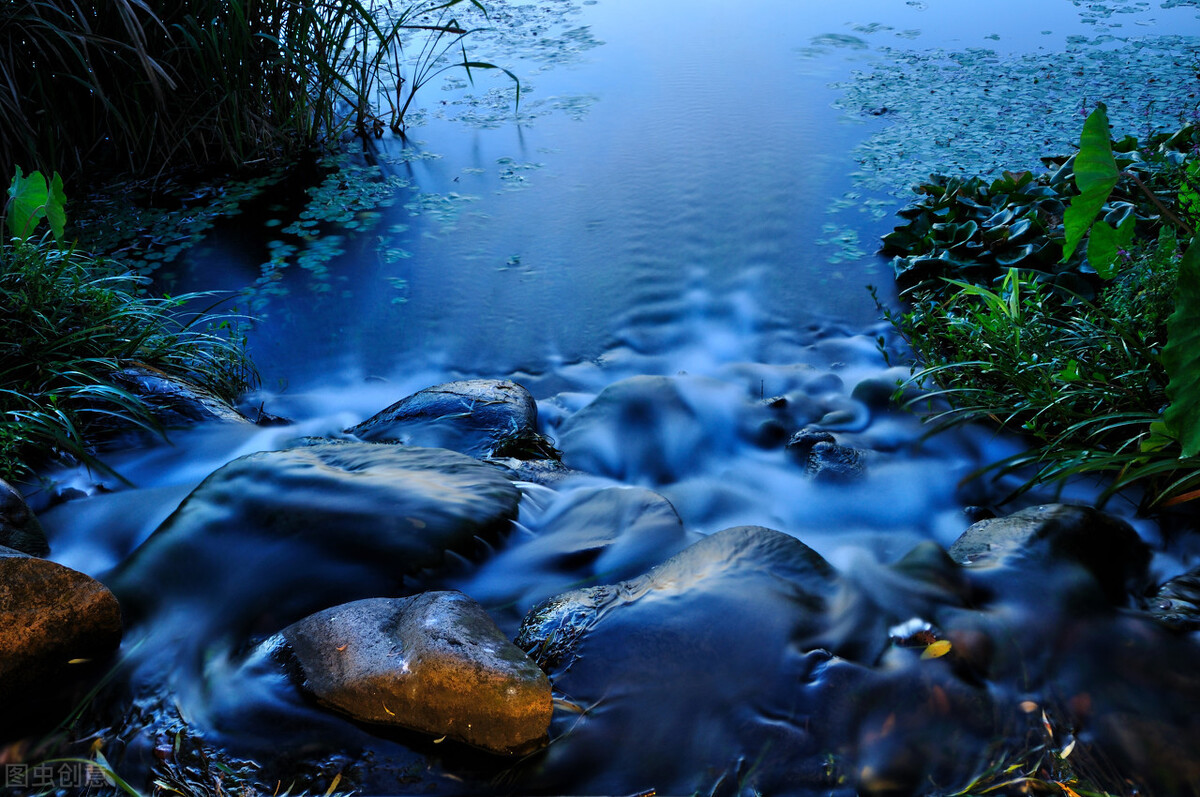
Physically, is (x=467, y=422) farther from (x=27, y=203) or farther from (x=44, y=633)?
(x=27, y=203)

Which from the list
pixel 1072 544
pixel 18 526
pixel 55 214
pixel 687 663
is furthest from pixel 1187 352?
pixel 55 214

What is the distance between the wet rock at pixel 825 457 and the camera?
2928mm

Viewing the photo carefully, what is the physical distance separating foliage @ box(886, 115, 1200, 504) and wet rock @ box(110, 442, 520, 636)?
1840mm

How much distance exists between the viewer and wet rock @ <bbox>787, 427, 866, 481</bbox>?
2.93 m

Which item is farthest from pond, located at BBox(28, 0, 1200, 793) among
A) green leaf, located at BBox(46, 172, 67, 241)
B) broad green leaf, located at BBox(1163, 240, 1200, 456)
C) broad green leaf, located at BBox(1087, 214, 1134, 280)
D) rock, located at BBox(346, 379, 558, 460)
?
green leaf, located at BBox(46, 172, 67, 241)

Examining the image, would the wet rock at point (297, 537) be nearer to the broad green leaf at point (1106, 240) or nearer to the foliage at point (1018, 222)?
the broad green leaf at point (1106, 240)

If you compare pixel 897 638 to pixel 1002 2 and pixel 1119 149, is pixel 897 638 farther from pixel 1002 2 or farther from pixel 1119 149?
pixel 1002 2

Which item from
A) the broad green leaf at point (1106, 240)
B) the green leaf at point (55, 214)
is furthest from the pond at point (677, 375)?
the green leaf at point (55, 214)

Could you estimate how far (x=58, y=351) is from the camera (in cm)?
293

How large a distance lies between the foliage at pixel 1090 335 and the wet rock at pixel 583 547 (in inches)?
48.8

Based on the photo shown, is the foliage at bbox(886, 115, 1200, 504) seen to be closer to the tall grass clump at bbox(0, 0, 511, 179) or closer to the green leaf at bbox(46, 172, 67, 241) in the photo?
the green leaf at bbox(46, 172, 67, 241)

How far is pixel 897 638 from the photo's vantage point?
201 cm

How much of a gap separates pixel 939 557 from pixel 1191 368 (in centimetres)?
79

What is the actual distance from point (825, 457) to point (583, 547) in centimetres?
107
